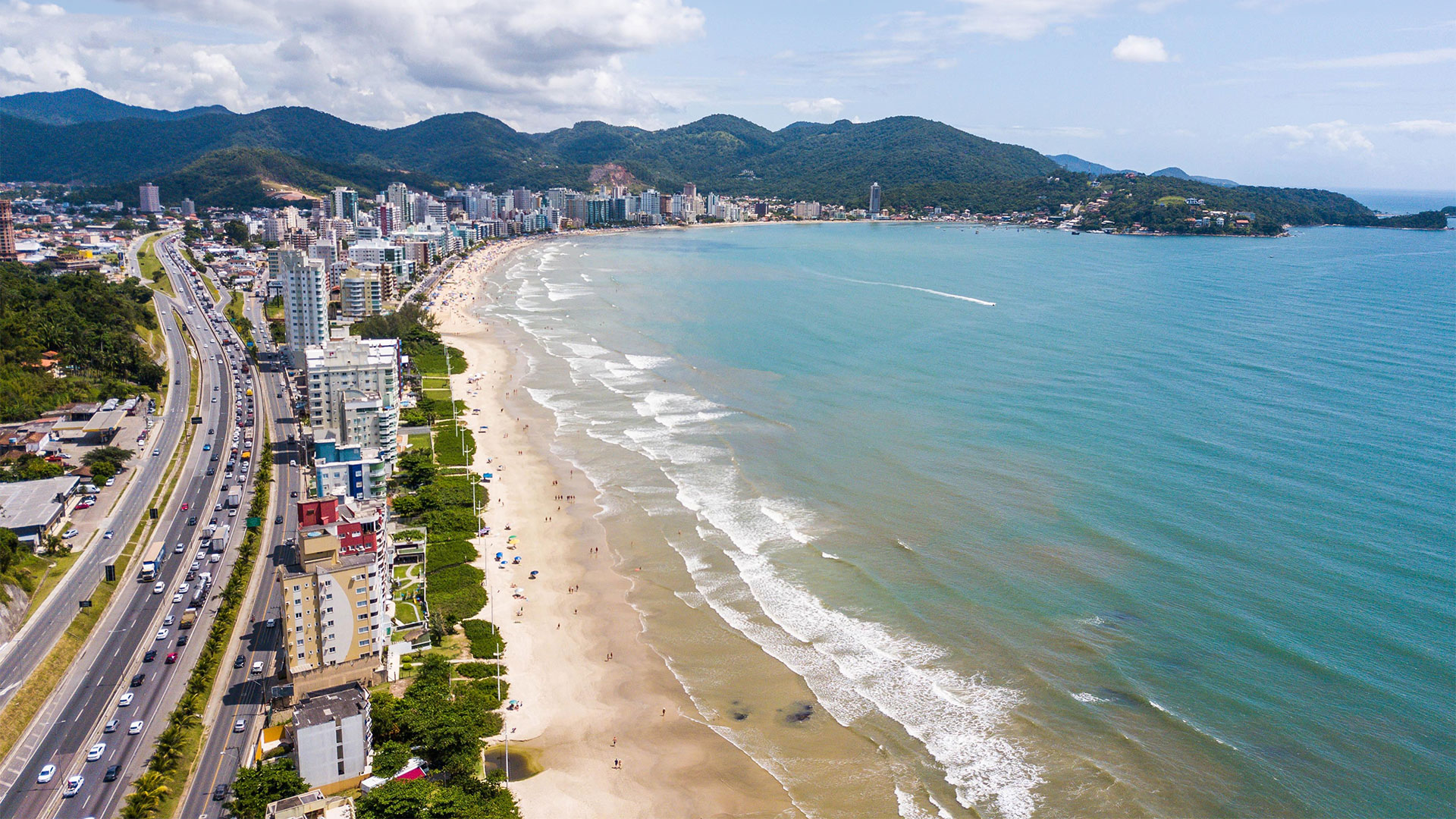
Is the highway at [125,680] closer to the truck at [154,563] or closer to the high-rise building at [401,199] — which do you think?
the truck at [154,563]

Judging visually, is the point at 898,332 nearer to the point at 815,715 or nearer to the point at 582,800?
the point at 815,715

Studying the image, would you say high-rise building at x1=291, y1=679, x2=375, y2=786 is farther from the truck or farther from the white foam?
the white foam

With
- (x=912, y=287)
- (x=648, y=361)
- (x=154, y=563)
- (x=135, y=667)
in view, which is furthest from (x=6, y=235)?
(x=912, y=287)

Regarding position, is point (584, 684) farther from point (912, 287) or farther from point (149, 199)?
point (149, 199)

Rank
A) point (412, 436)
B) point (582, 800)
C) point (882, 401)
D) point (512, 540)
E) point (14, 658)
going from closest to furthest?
point (582, 800) < point (14, 658) < point (512, 540) < point (412, 436) < point (882, 401)

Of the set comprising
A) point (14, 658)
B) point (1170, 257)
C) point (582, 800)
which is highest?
point (1170, 257)

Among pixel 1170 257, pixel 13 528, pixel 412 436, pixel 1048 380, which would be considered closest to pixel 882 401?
pixel 1048 380
